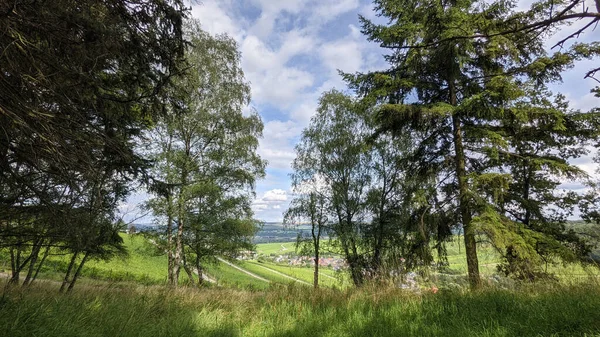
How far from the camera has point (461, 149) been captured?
26.4 feet

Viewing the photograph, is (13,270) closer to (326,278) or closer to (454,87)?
(454,87)

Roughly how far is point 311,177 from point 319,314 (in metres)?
12.0

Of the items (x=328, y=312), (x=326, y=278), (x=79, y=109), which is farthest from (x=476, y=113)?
(x=326, y=278)

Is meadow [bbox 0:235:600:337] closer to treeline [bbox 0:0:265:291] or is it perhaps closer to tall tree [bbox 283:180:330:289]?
treeline [bbox 0:0:265:291]

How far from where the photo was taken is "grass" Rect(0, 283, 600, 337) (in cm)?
317

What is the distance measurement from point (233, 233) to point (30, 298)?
1077 cm

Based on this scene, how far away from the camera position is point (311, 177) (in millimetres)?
16719

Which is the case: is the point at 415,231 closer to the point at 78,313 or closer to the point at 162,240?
the point at 78,313

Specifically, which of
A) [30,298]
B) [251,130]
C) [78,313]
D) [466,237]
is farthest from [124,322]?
[251,130]

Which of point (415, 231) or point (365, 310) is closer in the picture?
point (365, 310)

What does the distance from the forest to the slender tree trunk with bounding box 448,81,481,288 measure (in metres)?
0.05

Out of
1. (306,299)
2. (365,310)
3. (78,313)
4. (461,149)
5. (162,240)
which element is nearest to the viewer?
(78,313)

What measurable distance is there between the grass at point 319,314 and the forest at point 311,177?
0.04 metres

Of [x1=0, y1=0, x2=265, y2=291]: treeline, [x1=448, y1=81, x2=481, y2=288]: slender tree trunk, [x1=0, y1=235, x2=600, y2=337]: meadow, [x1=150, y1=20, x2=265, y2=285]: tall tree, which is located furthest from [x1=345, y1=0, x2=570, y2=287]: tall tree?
[x1=150, y1=20, x2=265, y2=285]: tall tree
